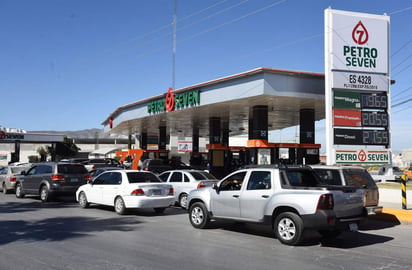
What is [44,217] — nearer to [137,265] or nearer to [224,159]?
[137,265]

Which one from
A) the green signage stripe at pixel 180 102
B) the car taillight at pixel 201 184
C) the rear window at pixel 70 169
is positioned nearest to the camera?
the car taillight at pixel 201 184

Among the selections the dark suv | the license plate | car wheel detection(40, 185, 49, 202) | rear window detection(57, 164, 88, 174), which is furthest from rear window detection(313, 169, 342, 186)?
car wheel detection(40, 185, 49, 202)

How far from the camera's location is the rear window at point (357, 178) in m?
11.2

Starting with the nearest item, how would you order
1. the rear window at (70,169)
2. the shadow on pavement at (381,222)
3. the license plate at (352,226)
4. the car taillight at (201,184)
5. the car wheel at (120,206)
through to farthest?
the license plate at (352,226) → the shadow on pavement at (381,222) → the car wheel at (120,206) → the car taillight at (201,184) → the rear window at (70,169)

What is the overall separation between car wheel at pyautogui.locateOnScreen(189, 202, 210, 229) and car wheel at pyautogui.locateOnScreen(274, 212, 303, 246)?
2375 millimetres

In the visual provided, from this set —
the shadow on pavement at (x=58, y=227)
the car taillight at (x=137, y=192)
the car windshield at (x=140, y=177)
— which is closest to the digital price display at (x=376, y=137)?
the car windshield at (x=140, y=177)

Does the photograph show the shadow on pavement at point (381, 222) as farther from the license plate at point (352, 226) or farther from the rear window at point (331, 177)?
the license plate at point (352, 226)

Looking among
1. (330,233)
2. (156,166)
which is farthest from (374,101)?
(156,166)

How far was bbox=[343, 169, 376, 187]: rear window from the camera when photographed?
11.2 m

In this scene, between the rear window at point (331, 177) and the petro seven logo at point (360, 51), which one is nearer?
the rear window at point (331, 177)

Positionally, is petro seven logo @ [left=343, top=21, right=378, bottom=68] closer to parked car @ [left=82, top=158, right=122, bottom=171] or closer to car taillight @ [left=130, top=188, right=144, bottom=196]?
car taillight @ [left=130, top=188, right=144, bottom=196]

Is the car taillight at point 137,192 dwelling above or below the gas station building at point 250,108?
below

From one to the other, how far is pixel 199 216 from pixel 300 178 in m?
3.05

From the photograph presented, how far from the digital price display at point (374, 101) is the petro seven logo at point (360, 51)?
4.88 ft
